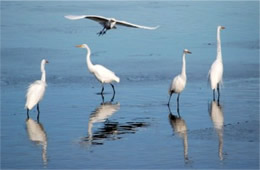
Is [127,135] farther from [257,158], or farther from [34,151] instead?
[257,158]

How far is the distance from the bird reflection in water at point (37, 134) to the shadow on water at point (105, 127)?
58 cm

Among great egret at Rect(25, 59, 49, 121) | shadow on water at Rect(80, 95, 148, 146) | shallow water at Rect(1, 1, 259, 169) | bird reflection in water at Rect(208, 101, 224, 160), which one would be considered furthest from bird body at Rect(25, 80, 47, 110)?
bird reflection in water at Rect(208, 101, 224, 160)

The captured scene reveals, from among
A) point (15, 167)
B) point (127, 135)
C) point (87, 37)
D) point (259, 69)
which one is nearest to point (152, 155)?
point (127, 135)

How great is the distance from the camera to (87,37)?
784 inches

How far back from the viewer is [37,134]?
31.8 feet

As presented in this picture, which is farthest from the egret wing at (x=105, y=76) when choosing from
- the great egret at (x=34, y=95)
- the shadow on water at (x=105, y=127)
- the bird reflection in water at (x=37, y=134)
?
the bird reflection in water at (x=37, y=134)

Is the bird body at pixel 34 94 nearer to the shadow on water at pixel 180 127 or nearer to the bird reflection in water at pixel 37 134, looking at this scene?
the bird reflection in water at pixel 37 134

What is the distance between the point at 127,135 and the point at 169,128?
2.71 ft

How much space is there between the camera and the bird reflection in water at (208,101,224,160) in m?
8.73

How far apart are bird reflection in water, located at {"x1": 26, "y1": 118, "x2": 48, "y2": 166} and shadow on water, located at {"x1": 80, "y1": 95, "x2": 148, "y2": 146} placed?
58 cm

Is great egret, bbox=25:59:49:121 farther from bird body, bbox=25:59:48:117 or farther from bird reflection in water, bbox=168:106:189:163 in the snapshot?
bird reflection in water, bbox=168:106:189:163

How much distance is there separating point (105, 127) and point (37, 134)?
A: 43.3 inches

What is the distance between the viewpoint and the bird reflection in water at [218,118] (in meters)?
8.73

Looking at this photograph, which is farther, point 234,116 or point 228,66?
point 228,66
